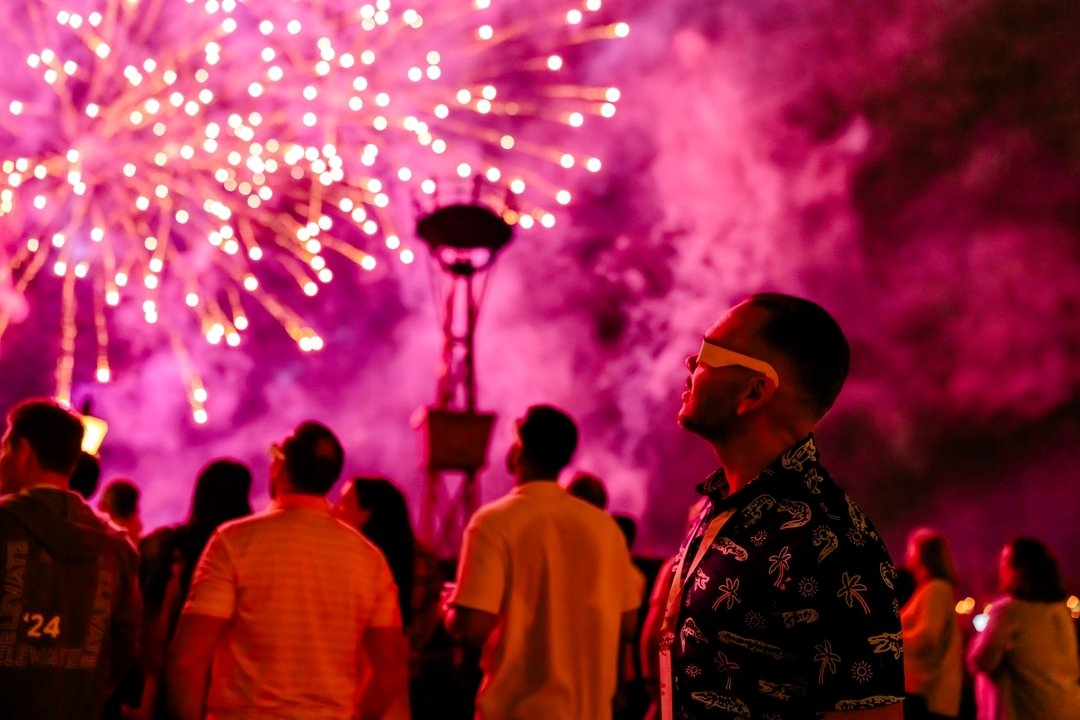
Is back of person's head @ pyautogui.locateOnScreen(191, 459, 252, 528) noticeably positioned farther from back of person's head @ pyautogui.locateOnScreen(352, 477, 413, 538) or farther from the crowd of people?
back of person's head @ pyautogui.locateOnScreen(352, 477, 413, 538)

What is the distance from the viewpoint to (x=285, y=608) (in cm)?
392

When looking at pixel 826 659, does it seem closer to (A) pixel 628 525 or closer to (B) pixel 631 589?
(B) pixel 631 589

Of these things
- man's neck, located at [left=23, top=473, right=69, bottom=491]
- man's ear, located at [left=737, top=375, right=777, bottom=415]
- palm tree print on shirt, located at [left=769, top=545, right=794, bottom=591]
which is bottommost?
palm tree print on shirt, located at [left=769, top=545, right=794, bottom=591]

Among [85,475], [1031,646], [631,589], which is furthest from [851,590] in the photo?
[1031,646]

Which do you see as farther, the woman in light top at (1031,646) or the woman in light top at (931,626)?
the woman in light top at (931,626)

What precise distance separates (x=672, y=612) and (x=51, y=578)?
2501 mm

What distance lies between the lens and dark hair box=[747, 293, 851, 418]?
94.3 inches

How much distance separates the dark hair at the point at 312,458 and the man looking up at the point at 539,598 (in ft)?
1.87

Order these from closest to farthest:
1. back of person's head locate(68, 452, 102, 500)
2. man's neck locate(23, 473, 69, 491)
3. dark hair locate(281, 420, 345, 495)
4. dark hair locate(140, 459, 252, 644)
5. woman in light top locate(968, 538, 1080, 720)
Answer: man's neck locate(23, 473, 69, 491) → dark hair locate(281, 420, 345, 495) → dark hair locate(140, 459, 252, 644) → back of person's head locate(68, 452, 102, 500) → woman in light top locate(968, 538, 1080, 720)

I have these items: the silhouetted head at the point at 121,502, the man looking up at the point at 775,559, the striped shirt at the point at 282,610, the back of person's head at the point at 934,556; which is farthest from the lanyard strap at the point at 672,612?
the back of person's head at the point at 934,556

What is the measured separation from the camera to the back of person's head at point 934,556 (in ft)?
22.8

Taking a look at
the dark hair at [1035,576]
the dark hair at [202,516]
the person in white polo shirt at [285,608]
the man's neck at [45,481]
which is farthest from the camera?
the dark hair at [1035,576]

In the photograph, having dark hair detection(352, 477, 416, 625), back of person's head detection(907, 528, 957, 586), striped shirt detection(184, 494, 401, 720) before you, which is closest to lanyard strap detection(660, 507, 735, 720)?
striped shirt detection(184, 494, 401, 720)

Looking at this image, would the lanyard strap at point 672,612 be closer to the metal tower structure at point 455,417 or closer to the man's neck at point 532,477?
the man's neck at point 532,477
